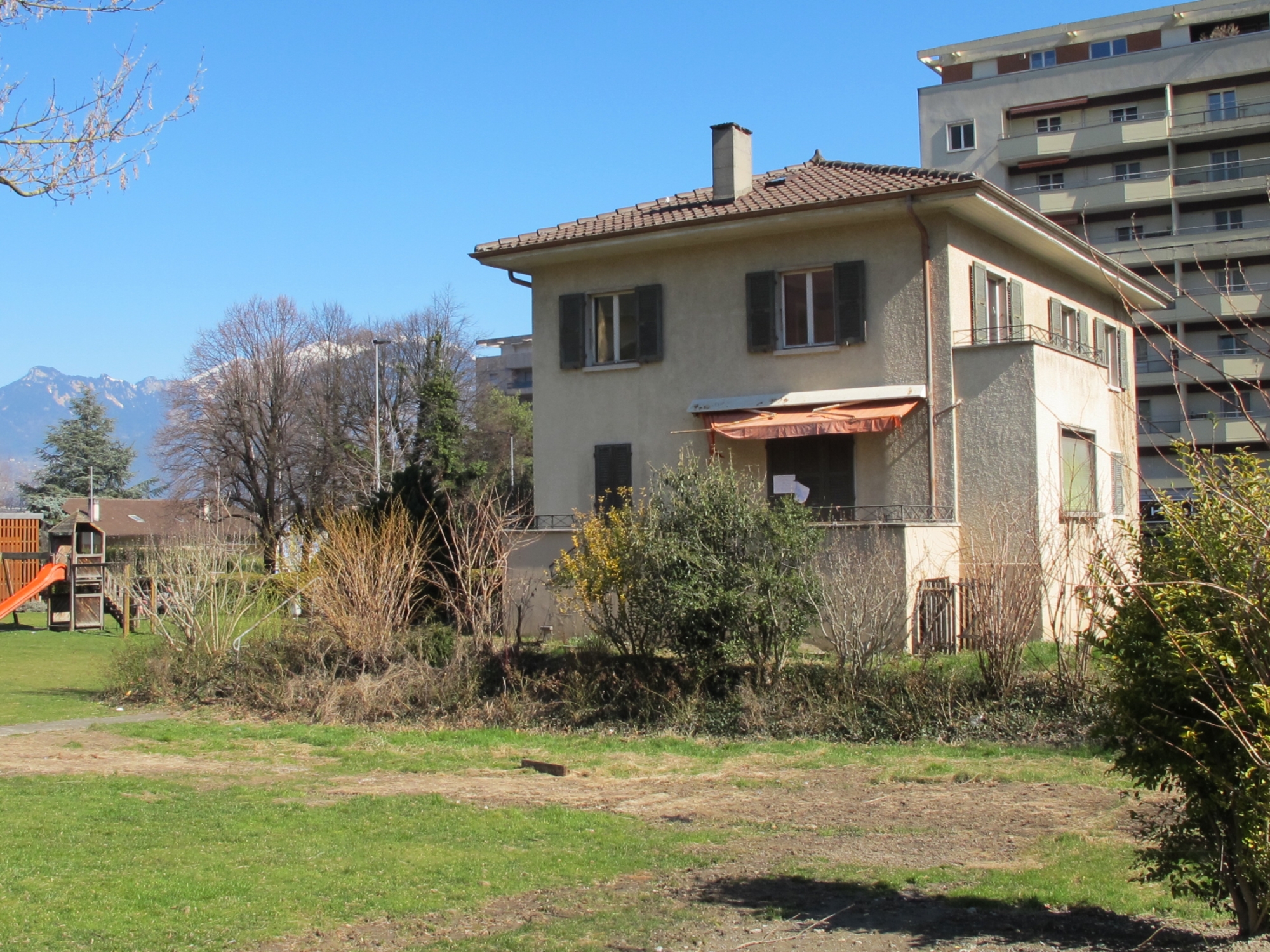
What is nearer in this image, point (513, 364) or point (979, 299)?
point (979, 299)

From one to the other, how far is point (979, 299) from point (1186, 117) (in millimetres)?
45651

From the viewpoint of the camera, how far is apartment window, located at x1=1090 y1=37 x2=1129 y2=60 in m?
65.4

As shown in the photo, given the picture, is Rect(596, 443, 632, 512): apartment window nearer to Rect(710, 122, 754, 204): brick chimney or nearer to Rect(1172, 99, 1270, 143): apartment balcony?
Rect(710, 122, 754, 204): brick chimney

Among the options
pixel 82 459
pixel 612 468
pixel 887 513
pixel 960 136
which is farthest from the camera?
pixel 82 459

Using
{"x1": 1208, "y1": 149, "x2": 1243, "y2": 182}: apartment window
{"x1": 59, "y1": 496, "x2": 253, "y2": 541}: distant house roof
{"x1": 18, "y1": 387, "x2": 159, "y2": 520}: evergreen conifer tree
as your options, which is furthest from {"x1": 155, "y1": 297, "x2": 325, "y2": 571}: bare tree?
{"x1": 1208, "y1": 149, "x2": 1243, "y2": 182}: apartment window

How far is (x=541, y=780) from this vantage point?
38.7ft

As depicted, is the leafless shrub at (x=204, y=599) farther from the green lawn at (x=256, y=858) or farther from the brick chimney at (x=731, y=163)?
the brick chimney at (x=731, y=163)

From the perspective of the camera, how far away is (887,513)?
2077 centimetres

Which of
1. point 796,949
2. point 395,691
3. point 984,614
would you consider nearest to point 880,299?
point 984,614

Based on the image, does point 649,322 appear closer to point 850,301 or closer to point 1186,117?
A: point 850,301

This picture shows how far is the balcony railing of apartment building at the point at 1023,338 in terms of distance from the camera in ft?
67.6

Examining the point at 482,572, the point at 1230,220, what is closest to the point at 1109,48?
the point at 1230,220

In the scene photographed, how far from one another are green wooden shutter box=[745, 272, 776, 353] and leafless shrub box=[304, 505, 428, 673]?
7516 mm

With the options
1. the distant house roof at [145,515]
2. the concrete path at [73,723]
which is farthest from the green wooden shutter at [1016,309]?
the distant house roof at [145,515]
